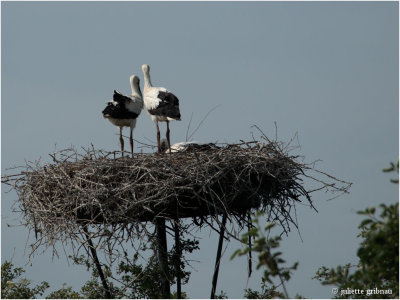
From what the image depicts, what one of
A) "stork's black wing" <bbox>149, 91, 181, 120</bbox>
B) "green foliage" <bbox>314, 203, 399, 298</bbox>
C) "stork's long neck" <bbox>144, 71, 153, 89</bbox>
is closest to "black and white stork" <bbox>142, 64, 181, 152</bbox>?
"stork's black wing" <bbox>149, 91, 181, 120</bbox>

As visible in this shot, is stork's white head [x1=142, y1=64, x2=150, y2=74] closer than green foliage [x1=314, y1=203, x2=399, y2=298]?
No

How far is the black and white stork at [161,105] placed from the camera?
11.0 meters

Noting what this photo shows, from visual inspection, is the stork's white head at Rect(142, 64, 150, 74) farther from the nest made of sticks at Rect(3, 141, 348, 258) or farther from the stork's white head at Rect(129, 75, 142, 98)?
the nest made of sticks at Rect(3, 141, 348, 258)

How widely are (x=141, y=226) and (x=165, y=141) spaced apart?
238 cm

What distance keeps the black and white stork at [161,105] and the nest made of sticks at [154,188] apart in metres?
1.10

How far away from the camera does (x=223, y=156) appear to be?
370 inches

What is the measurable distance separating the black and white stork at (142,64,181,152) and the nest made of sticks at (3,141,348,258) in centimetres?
110

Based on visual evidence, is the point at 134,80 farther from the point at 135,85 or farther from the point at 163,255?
the point at 163,255

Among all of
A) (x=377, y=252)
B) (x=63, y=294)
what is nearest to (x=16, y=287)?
(x=63, y=294)

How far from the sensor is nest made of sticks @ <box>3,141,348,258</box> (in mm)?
9102

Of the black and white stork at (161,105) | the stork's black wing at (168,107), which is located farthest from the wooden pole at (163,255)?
the stork's black wing at (168,107)

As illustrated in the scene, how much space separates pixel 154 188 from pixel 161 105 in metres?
2.31

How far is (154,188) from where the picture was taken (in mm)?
9047

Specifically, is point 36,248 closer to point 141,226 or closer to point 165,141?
point 141,226
